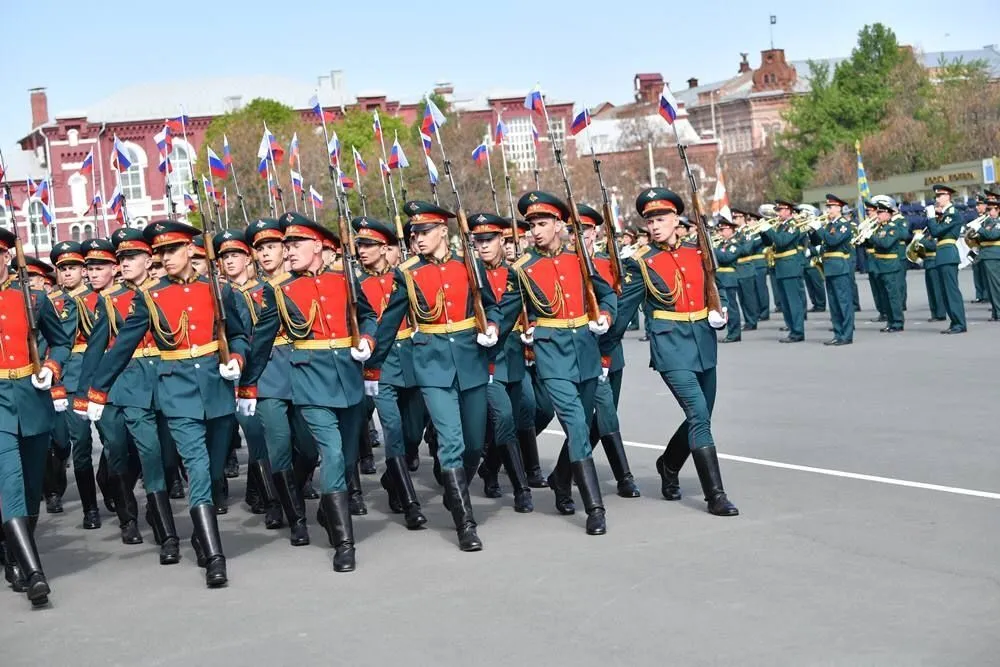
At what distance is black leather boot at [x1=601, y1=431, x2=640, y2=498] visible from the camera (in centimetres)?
1089

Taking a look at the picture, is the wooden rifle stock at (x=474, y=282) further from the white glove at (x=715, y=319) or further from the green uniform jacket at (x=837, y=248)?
the green uniform jacket at (x=837, y=248)

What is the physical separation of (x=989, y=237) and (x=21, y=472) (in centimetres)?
1800

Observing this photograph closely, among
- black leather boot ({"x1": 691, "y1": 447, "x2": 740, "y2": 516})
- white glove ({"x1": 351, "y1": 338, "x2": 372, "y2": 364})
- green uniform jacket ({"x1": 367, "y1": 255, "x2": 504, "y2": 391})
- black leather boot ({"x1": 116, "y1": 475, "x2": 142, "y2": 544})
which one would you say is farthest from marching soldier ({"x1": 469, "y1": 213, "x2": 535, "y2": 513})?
black leather boot ({"x1": 116, "y1": 475, "x2": 142, "y2": 544})

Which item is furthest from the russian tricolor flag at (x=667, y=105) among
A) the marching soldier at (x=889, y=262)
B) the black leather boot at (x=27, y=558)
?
the marching soldier at (x=889, y=262)

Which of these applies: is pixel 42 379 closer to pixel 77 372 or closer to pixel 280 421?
pixel 280 421

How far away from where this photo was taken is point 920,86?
78250 mm

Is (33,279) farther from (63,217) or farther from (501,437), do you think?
(63,217)

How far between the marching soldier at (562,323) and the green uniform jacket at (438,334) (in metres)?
0.31

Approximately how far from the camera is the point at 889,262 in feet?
77.9

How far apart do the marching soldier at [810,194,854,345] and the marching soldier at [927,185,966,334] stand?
4.17ft

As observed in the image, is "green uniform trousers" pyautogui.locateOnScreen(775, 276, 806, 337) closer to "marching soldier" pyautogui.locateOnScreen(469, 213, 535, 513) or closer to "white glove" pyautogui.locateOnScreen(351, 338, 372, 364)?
"marching soldier" pyautogui.locateOnScreen(469, 213, 535, 513)

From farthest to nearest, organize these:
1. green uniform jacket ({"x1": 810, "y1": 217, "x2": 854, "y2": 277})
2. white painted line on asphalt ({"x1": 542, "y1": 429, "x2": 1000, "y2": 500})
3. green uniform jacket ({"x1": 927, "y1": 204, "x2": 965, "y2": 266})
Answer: green uniform jacket ({"x1": 927, "y1": 204, "x2": 965, "y2": 266}) < green uniform jacket ({"x1": 810, "y1": 217, "x2": 854, "y2": 277}) < white painted line on asphalt ({"x1": 542, "y1": 429, "x2": 1000, "y2": 500})

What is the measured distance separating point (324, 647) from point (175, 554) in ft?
9.17

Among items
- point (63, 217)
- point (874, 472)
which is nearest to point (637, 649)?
point (874, 472)
